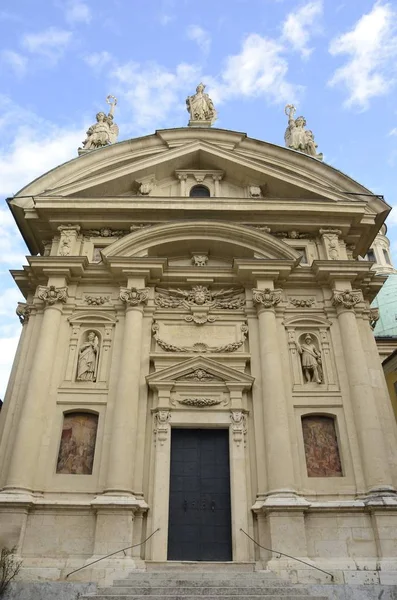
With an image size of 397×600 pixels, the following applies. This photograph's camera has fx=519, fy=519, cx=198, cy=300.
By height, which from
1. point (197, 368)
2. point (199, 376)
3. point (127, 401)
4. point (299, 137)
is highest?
point (299, 137)

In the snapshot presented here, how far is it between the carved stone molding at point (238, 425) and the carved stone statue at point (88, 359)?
412 centimetres

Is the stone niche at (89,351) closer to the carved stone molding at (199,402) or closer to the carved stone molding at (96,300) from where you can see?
the carved stone molding at (96,300)

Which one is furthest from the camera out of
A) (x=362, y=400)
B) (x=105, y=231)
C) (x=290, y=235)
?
(x=290, y=235)

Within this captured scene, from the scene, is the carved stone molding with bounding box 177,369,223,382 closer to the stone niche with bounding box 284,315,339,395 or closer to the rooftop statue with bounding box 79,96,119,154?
the stone niche with bounding box 284,315,339,395

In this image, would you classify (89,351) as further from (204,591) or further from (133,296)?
(204,591)

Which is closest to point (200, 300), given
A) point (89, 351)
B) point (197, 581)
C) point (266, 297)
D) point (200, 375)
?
Result: point (266, 297)

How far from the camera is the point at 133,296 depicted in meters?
15.7

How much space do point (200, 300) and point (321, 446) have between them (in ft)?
18.2

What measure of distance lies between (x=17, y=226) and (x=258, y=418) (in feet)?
35.7

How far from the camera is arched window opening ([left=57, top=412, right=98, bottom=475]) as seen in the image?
13.5m

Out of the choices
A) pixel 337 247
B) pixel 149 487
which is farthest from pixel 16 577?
pixel 337 247

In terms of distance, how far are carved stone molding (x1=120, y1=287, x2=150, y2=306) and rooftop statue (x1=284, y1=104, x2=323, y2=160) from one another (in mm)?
9367

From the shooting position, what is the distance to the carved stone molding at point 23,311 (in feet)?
53.9

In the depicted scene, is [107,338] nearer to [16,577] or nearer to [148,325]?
[148,325]
